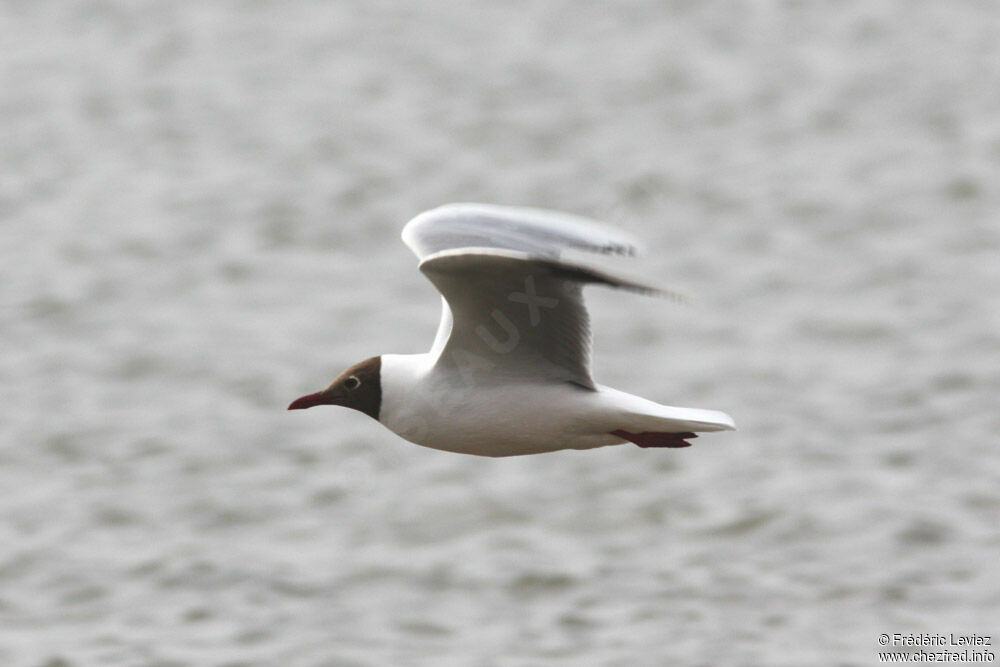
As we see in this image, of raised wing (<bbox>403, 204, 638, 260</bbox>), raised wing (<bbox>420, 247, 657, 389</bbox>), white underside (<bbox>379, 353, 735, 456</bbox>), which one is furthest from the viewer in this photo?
white underside (<bbox>379, 353, 735, 456</bbox>)

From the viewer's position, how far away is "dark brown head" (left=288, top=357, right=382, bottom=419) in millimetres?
7367

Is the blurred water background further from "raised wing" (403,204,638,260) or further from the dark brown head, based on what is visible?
"raised wing" (403,204,638,260)

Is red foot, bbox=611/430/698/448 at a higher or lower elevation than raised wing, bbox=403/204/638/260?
lower

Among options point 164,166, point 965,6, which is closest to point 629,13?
point 965,6

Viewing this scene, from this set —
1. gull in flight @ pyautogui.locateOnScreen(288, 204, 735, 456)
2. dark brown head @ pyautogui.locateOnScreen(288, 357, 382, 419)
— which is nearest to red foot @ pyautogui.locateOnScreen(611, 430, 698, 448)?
gull in flight @ pyautogui.locateOnScreen(288, 204, 735, 456)

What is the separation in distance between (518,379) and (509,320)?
1.02 feet

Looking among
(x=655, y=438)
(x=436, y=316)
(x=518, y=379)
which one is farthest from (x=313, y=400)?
(x=436, y=316)

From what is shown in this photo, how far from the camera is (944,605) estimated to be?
14.8 metres

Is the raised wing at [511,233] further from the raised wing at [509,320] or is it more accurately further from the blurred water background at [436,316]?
the blurred water background at [436,316]

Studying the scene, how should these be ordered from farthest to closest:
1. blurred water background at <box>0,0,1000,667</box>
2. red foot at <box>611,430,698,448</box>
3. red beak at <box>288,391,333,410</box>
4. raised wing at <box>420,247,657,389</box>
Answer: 1. blurred water background at <box>0,0,1000,667</box>
2. red beak at <box>288,391,333,410</box>
3. red foot at <box>611,430,698,448</box>
4. raised wing at <box>420,247,657,389</box>

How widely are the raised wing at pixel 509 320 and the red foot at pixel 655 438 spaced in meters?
0.28

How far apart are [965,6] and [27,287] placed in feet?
47.6

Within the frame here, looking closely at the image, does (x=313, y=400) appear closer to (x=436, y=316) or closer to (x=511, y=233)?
(x=511, y=233)

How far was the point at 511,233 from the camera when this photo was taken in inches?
288
